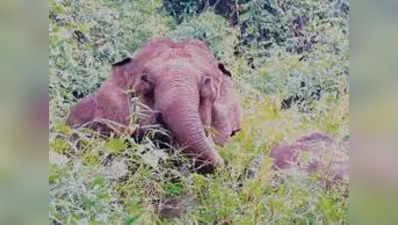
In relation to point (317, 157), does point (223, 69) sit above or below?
above

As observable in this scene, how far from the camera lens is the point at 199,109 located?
1.66 m

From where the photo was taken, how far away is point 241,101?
67.4 inches

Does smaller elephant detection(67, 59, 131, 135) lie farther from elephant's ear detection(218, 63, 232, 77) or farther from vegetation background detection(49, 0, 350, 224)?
elephant's ear detection(218, 63, 232, 77)

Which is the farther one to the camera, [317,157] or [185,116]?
[317,157]

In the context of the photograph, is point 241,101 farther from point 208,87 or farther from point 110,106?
point 110,106

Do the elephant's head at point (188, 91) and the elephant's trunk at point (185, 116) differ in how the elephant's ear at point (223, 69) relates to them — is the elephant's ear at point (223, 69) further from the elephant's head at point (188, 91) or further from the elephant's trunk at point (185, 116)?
the elephant's trunk at point (185, 116)

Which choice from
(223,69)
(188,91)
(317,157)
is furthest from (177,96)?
(317,157)

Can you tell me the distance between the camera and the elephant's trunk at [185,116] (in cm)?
161

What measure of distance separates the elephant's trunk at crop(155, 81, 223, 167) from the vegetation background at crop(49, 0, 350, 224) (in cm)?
6

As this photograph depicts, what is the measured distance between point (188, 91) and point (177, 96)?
0.12 ft

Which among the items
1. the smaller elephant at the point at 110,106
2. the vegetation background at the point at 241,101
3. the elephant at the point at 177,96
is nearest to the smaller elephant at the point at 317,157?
the vegetation background at the point at 241,101
